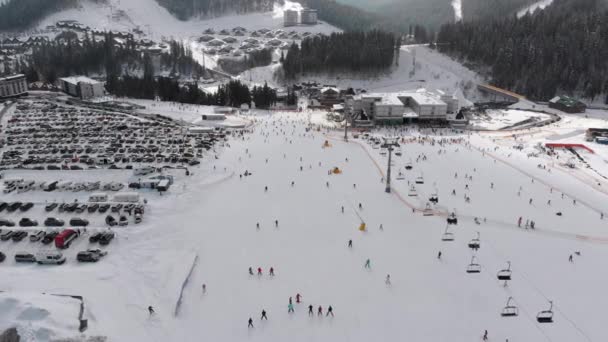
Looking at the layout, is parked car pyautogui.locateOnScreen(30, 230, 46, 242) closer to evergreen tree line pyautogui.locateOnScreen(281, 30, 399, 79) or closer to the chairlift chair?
the chairlift chair

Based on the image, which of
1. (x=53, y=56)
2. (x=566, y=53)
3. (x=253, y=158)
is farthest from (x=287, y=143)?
(x=53, y=56)

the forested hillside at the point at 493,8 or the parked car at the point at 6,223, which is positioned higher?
the forested hillside at the point at 493,8

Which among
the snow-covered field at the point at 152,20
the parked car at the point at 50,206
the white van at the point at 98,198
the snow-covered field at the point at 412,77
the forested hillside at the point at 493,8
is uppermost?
the forested hillside at the point at 493,8

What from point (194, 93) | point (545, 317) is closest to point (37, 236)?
point (545, 317)

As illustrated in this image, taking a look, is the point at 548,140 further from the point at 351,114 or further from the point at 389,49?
the point at 389,49

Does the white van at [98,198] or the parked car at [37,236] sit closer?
the parked car at [37,236]

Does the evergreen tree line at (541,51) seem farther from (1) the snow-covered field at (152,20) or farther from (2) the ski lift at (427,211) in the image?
(1) the snow-covered field at (152,20)

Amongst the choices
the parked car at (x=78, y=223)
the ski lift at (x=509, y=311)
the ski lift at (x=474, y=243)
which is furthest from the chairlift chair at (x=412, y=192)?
the parked car at (x=78, y=223)
